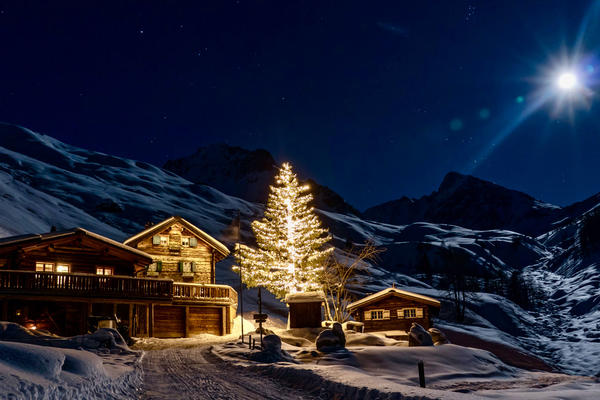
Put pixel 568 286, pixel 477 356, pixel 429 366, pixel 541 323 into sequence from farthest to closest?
pixel 568 286
pixel 541 323
pixel 477 356
pixel 429 366

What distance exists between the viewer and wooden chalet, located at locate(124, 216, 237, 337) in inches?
1330

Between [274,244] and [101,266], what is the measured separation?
39.1ft

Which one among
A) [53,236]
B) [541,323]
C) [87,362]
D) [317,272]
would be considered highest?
[53,236]

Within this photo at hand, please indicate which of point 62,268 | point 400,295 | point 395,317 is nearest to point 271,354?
point 62,268

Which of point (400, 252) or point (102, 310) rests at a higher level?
point (400, 252)

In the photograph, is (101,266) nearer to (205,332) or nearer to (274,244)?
(205,332)

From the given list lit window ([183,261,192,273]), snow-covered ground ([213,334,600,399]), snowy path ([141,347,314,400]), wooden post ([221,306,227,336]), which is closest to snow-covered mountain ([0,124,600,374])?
lit window ([183,261,192,273])

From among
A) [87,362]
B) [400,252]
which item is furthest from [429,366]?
[400,252]

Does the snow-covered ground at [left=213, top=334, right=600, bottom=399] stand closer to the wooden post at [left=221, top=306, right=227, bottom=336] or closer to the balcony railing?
the balcony railing

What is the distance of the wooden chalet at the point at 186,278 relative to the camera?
111 feet

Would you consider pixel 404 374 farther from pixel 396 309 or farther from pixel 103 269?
pixel 396 309

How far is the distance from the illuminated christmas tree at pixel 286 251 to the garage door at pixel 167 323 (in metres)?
5.62

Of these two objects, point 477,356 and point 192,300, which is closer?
point 477,356

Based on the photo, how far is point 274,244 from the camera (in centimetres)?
3497
